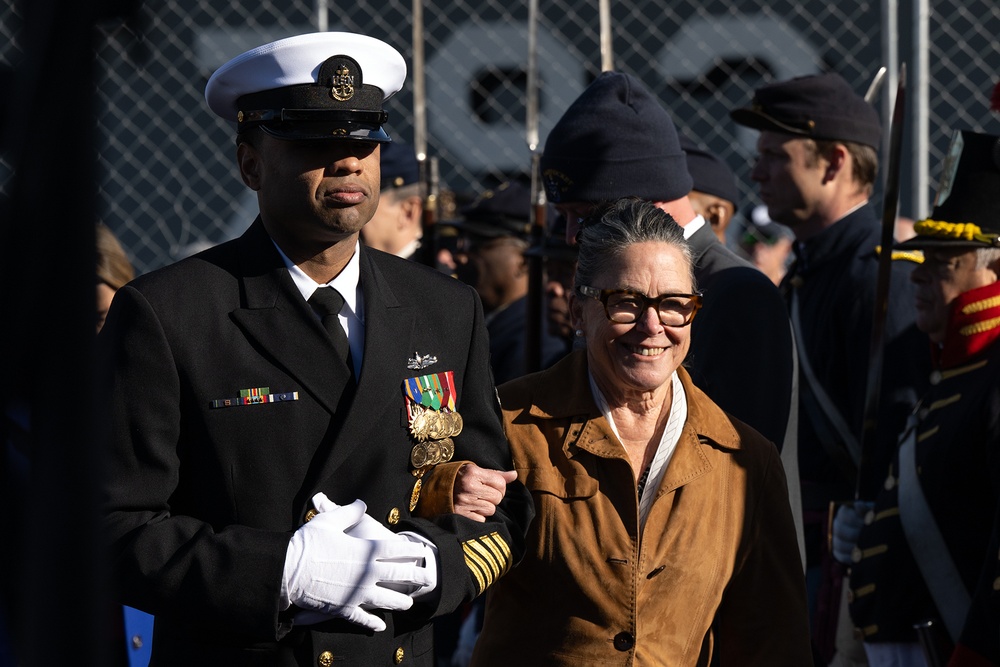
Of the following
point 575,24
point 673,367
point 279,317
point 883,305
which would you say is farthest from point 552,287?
point 575,24

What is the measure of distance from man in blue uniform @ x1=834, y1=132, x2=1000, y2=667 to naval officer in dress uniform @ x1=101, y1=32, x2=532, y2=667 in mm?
1257

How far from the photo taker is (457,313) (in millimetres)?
2428

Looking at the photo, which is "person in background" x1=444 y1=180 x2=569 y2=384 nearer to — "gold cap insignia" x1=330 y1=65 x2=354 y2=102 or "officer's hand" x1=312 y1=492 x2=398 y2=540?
"gold cap insignia" x1=330 y1=65 x2=354 y2=102

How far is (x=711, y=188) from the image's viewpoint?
435cm

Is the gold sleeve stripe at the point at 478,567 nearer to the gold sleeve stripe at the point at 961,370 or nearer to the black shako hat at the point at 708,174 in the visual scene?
the gold sleeve stripe at the point at 961,370

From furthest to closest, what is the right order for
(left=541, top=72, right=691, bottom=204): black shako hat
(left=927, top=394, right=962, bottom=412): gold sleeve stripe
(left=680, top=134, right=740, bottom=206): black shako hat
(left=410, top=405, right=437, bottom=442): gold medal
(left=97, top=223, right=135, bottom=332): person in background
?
1. (left=680, top=134, right=740, bottom=206): black shako hat
2. (left=97, top=223, right=135, bottom=332): person in background
3. (left=927, top=394, right=962, bottom=412): gold sleeve stripe
4. (left=541, top=72, right=691, bottom=204): black shako hat
5. (left=410, top=405, right=437, bottom=442): gold medal

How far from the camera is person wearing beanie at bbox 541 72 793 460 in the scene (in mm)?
2875

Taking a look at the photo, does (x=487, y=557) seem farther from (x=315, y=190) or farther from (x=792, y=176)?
(x=792, y=176)

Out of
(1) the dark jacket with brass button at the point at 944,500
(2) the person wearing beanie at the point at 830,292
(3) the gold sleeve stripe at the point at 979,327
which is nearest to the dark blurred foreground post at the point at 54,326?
(1) the dark jacket with brass button at the point at 944,500

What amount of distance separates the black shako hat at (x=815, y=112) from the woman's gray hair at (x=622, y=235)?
80.8 inches

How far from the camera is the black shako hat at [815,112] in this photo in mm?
4480

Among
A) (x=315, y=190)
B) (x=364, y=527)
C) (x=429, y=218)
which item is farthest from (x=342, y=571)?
(x=429, y=218)

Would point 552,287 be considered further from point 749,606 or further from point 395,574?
point 395,574

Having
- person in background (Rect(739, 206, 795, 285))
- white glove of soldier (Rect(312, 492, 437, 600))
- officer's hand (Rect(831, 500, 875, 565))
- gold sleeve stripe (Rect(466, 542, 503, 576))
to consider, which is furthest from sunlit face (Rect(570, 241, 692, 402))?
person in background (Rect(739, 206, 795, 285))
